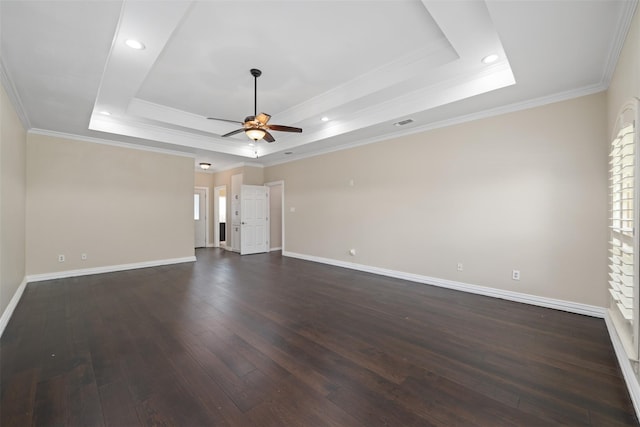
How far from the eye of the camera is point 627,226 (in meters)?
2.15

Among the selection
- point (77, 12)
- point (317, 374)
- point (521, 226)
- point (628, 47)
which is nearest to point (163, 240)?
point (77, 12)

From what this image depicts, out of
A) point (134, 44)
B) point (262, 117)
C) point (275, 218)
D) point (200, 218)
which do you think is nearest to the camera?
point (134, 44)

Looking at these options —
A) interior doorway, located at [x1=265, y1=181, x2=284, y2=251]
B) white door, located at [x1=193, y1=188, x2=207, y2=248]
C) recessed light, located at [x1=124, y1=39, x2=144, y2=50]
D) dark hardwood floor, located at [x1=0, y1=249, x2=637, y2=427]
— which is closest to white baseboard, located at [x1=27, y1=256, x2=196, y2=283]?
dark hardwood floor, located at [x1=0, y1=249, x2=637, y2=427]

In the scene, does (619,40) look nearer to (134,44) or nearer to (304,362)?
(304,362)

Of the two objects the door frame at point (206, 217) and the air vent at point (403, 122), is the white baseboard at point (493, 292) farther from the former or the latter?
the door frame at point (206, 217)

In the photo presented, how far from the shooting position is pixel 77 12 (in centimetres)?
203

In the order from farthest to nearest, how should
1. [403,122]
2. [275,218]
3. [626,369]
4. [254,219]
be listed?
1. [275,218]
2. [254,219]
3. [403,122]
4. [626,369]

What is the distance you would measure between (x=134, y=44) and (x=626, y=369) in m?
5.05

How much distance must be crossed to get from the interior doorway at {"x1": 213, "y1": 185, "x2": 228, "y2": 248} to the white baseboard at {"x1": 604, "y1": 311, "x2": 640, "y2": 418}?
8686 mm

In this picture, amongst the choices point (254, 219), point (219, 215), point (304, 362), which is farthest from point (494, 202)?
point (219, 215)

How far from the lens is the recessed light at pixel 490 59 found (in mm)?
3041

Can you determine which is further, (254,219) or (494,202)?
(254,219)

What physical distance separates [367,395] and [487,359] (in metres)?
1.22

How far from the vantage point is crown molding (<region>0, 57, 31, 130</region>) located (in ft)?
9.23
